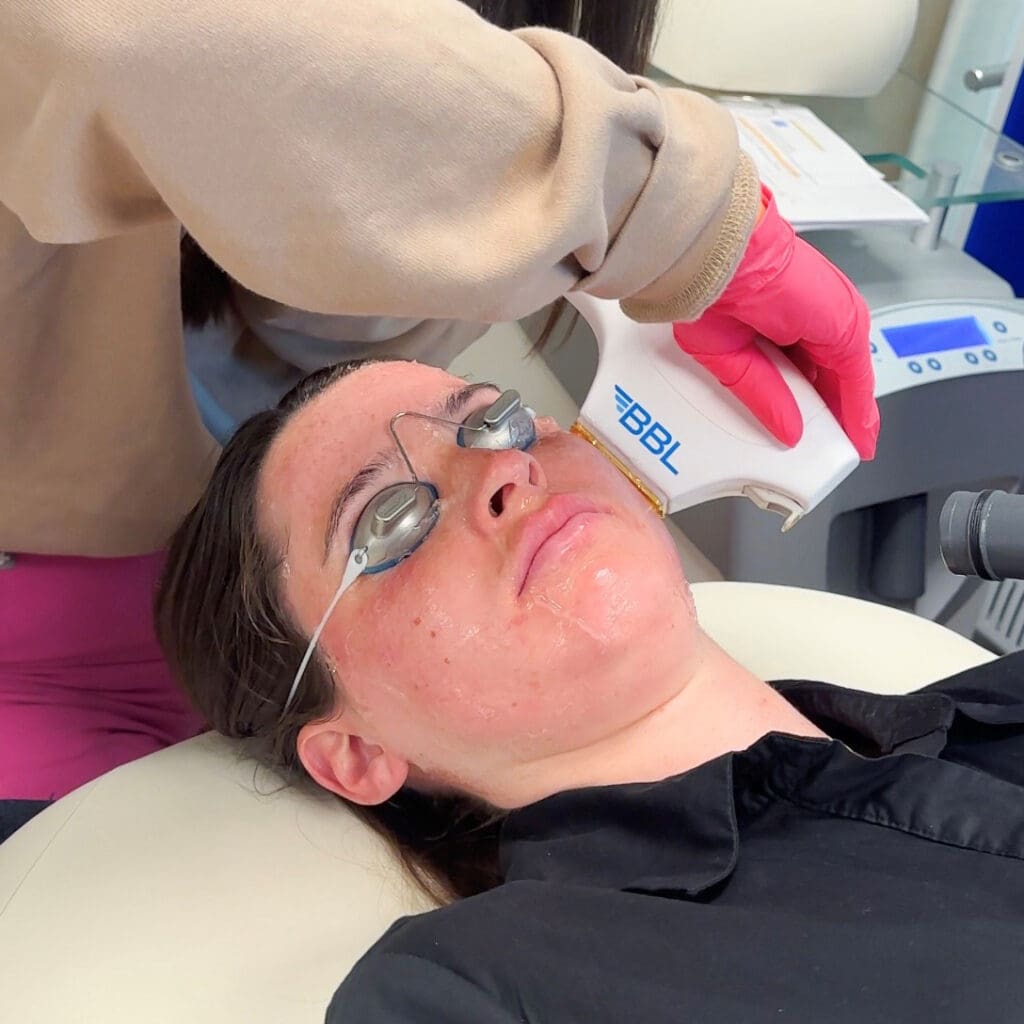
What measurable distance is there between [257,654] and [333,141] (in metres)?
0.58

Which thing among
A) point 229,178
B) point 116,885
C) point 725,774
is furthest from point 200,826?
point 229,178

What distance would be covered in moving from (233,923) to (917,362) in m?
1.11

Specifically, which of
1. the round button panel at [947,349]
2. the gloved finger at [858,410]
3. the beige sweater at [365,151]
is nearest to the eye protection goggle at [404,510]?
the beige sweater at [365,151]

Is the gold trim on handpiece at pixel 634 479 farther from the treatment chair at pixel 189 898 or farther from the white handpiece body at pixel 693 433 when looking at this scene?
the treatment chair at pixel 189 898

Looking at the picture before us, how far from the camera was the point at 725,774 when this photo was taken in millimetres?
883

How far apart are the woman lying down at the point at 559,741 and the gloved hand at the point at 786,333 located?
154 mm

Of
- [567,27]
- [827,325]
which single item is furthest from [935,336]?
[567,27]

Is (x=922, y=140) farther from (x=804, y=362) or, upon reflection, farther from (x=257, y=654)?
(x=257, y=654)

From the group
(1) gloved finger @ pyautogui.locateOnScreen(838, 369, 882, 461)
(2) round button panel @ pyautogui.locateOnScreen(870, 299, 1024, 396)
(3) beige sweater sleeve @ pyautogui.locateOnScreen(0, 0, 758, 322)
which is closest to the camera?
(3) beige sweater sleeve @ pyautogui.locateOnScreen(0, 0, 758, 322)

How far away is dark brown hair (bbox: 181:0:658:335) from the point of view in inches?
43.9

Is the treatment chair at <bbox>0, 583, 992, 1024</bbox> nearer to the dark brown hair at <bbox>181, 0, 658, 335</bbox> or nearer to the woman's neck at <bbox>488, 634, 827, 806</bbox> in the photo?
the woman's neck at <bbox>488, 634, 827, 806</bbox>

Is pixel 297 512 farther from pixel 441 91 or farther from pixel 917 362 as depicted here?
pixel 917 362

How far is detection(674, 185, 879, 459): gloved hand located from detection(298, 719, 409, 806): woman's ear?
19.3 inches

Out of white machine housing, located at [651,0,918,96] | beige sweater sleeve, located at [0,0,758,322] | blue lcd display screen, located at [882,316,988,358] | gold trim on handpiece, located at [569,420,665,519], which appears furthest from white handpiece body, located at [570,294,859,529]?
white machine housing, located at [651,0,918,96]
